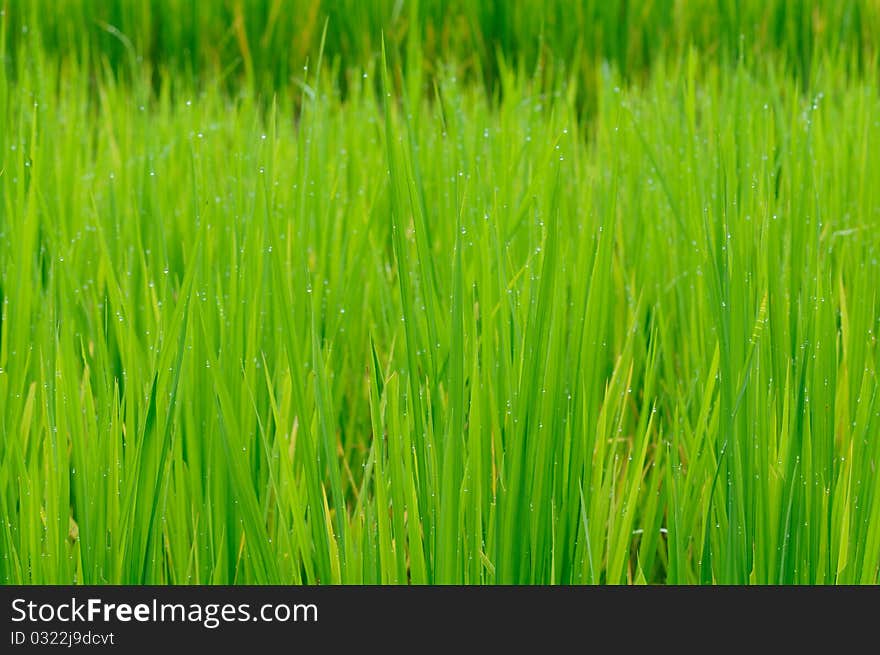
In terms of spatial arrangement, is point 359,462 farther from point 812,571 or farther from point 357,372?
point 812,571

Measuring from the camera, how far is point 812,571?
819 millimetres
